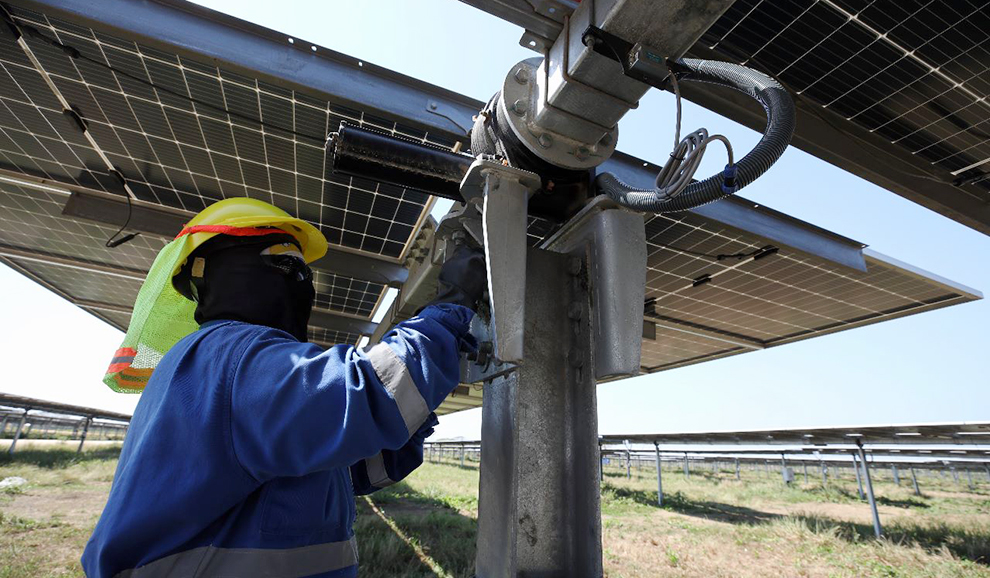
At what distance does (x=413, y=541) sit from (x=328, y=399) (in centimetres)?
1032

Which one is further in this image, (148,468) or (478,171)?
(478,171)

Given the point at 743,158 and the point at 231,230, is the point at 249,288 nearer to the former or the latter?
the point at 231,230

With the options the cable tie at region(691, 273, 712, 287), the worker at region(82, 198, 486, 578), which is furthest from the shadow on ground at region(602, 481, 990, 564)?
the worker at region(82, 198, 486, 578)

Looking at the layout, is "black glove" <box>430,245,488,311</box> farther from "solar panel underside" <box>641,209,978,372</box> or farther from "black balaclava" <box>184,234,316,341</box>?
"solar panel underside" <box>641,209,978,372</box>

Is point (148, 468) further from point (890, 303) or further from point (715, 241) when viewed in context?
point (890, 303)

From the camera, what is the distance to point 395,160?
2.32 meters

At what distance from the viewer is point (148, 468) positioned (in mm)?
1633

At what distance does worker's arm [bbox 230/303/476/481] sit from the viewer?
5.07 feet

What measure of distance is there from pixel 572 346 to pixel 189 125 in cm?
552

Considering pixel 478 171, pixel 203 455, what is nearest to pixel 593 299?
pixel 478 171

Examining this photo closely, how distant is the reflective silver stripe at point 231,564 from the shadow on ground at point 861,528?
15035 mm

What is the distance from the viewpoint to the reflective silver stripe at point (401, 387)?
1616 mm

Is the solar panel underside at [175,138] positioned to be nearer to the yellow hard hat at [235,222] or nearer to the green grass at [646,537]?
the yellow hard hat at [235,222]

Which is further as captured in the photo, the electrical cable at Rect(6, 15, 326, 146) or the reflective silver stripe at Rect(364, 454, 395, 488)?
the electrical cable at Rect(6, 15, 326, 146)
